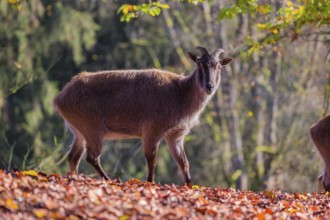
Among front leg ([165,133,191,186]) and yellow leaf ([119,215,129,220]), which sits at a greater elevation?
yellow leaf ([119,215,129,220])

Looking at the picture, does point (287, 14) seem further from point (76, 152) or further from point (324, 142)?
point (76, 152)

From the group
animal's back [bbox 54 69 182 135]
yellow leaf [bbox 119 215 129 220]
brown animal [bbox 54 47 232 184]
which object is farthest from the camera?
animal's back [bbox 54 69 182 135]

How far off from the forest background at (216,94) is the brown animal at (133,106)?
13299mm

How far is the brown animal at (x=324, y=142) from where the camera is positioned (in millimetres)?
14253

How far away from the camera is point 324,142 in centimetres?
1434

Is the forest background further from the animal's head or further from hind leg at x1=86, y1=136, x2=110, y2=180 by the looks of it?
the animal's head

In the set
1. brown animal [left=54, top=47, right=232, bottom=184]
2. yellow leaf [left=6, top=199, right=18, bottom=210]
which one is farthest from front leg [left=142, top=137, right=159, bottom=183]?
yellow leaf [left=6, top=199, right=18, bottom=210]

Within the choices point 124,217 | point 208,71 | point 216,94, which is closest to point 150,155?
point 208,71

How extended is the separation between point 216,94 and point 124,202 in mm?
23082

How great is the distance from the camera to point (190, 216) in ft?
28.6

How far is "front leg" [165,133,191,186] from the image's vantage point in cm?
1354

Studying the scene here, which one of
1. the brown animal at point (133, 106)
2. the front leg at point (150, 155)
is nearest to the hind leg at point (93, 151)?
the brown animal at point (133, 106)

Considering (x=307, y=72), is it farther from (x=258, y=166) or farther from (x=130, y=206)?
(x=130, y=206)

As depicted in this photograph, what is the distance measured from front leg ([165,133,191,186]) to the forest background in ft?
43.8
